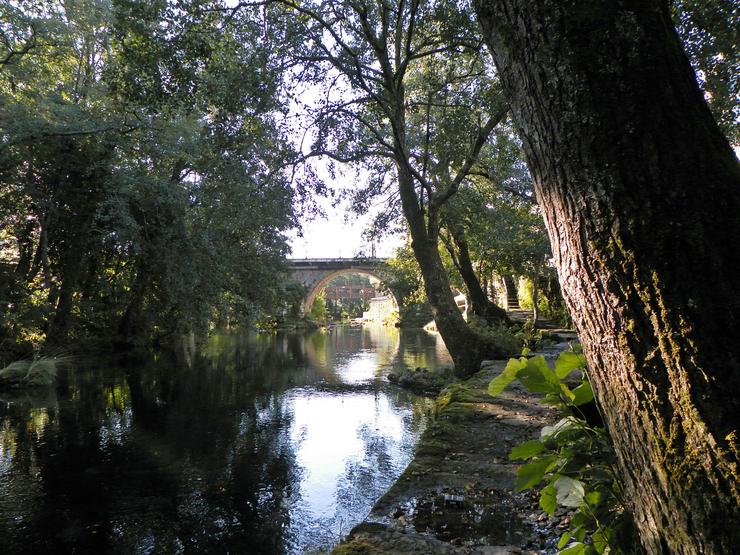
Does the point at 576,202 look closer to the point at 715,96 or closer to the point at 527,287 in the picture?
the point at 715,96

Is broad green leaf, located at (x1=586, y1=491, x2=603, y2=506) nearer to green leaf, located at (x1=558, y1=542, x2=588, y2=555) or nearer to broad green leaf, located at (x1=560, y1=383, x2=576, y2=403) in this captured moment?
green leaf, located at (x1=558, y1=542, x2=588, y2=555)

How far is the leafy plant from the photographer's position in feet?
4.44

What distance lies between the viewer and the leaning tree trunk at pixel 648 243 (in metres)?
1.00

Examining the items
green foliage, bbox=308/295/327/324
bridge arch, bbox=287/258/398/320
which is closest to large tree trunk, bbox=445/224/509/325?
bridge arch, bbox=287/258/398/320

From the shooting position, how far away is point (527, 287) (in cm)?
2227

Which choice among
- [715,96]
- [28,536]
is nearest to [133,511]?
[28,536]

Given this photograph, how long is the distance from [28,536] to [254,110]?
6.21 metres

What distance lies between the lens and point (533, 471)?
148 centimetres

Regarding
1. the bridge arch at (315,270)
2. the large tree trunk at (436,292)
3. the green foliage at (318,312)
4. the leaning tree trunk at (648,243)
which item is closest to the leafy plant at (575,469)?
the leaning tree trunk at (648,243)

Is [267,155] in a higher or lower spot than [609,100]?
higher

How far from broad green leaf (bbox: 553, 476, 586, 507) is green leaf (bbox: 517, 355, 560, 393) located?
276mm

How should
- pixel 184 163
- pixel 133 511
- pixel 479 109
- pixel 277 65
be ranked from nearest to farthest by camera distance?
pixel 133 511 < pixel 277 65 < pixel 479 109 < pixel 184 163

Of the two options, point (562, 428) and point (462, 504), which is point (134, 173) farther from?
point (562, 428)

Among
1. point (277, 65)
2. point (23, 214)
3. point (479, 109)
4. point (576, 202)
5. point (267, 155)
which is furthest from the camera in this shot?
point (23, 214)
